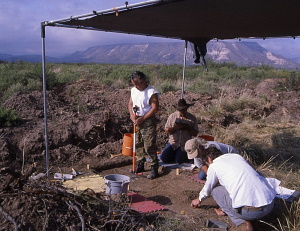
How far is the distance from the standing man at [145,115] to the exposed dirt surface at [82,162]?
0.46 meters

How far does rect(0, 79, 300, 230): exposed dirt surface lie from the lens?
114 inches

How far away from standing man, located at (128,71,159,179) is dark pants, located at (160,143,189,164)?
58 centimetres

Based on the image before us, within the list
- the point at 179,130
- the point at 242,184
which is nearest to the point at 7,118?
the point at 179,130

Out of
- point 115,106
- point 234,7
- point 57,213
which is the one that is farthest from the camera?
point 115,106

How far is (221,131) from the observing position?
7.27m

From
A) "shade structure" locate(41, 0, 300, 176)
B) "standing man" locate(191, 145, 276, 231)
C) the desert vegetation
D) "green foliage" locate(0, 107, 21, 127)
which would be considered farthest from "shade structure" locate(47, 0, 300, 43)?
"green foliage" locate(0, 107, 21, 127)

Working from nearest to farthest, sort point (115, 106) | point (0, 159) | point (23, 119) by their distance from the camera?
point (0, 159)
point (23, 119)
point (115, 106)

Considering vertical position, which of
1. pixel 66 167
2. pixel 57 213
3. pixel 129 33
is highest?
pixel 129 33

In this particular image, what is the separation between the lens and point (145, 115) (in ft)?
16.3

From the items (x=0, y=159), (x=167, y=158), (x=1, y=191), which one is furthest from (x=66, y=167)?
(x=1, y=191)

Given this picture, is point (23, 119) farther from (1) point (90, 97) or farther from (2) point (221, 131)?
(2) point (221, 131)

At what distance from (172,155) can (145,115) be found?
1.30 metres

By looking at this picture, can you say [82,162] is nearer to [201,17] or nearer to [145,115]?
[145,115]

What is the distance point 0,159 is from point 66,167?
3.53 feet
